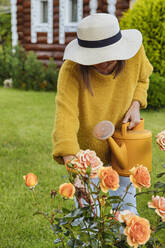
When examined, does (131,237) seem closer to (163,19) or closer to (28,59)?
(163,19)

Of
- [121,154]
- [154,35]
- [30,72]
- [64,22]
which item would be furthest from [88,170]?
[64,22]

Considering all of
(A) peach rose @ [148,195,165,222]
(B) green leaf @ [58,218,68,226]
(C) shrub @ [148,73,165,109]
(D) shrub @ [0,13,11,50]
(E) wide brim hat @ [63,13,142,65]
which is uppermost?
(E) wide brim hat @ [63,13,142,65]

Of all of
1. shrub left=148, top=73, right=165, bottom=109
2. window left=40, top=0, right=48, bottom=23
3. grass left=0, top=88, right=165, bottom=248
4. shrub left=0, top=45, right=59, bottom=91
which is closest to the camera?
grass left=0, top=88, right=165, bottom=248

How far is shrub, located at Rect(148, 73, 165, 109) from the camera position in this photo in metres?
6.26

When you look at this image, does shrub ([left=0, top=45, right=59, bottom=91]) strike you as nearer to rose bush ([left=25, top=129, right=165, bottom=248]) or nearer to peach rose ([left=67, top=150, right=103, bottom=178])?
rose bush ([left=25, top=129, right=165, bottom=248])

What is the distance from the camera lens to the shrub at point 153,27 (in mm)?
6273

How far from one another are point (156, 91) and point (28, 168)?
332cm

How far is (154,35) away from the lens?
6.36 m

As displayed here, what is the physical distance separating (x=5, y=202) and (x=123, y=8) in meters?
6.71

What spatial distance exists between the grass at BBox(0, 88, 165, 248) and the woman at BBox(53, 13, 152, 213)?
457 mm

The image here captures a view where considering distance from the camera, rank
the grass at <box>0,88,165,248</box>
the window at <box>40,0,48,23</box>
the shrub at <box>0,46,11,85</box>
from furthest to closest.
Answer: the window at <box>40,0,48,23</box> < the shrub at <box>0,46,11,85</box> < the grass at <box>0,88,165,248</box>

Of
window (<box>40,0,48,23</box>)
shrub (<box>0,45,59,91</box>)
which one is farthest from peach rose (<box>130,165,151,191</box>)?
window (<box>40,0,48,23</box>)

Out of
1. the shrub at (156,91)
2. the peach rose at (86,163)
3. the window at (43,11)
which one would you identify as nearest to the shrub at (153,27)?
the shrub at (156,91)

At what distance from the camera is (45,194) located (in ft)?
10.2
